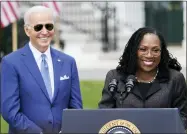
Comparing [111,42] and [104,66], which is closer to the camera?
[104,66]

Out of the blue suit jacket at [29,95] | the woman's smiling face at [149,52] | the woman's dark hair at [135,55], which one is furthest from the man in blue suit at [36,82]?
the woman's smiling face at [149,52]

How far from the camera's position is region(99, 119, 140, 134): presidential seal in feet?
14.1

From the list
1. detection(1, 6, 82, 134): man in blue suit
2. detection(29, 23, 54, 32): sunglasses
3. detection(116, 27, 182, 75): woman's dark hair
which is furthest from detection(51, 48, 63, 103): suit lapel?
detection(116, 27, 182, 75): woman's dark hair

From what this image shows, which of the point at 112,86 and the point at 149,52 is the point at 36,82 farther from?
the point at 149,52

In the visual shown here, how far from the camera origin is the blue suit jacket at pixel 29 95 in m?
5.48

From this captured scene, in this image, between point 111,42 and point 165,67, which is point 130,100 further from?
point 111,42

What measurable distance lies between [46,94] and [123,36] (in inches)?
968

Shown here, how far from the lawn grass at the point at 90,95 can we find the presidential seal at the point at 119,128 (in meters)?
7.76

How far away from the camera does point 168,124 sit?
4.30 metres

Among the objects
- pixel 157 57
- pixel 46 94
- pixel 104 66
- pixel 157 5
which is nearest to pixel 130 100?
pixel 157 57

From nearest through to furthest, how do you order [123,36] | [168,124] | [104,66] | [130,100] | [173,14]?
[168,124], [130,100], [104,66], [123,36], [173,14]

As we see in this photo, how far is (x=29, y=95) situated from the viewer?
18.2ft

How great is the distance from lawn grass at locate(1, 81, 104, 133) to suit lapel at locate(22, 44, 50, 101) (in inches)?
252

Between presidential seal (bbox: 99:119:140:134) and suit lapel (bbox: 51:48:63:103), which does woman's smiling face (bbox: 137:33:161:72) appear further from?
presidential seal (bbox: 99:119:140:134)
